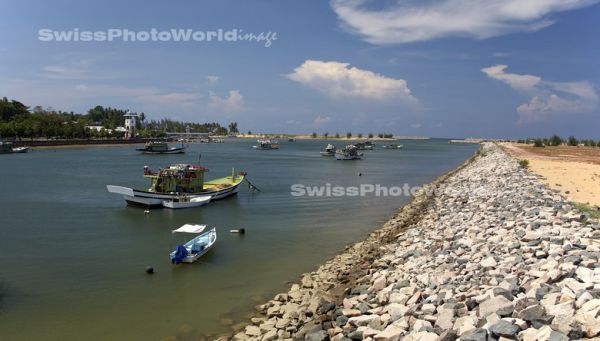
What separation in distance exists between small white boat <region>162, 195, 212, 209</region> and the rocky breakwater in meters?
18.4

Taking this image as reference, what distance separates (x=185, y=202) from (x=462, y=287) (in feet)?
91.2

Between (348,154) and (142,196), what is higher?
(348,154)

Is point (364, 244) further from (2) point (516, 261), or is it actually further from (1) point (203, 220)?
(1) point (203, 220)

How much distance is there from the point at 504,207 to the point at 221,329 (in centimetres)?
1710

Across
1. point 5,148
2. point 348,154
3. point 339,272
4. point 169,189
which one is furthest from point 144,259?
point 5,148

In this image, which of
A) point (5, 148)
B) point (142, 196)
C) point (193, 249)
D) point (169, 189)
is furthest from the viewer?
point (5, 148)

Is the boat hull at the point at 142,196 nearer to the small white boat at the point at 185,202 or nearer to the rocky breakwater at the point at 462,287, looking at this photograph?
the small white boat at the point at 185,202

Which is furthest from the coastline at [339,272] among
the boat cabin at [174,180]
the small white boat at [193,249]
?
the boat cabin at [174,180]

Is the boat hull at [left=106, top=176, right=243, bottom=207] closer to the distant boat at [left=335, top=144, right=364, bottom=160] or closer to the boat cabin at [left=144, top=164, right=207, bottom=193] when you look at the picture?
the boat cabin at [left=144, top=164, right=207, bottom=193]

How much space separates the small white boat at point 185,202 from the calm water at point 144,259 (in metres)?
0.80

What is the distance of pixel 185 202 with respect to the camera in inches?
1410

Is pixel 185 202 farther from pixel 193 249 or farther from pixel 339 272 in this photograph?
pixel 339 272

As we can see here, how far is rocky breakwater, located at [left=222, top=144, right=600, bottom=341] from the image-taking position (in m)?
9.02

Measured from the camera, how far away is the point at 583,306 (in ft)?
28.9
